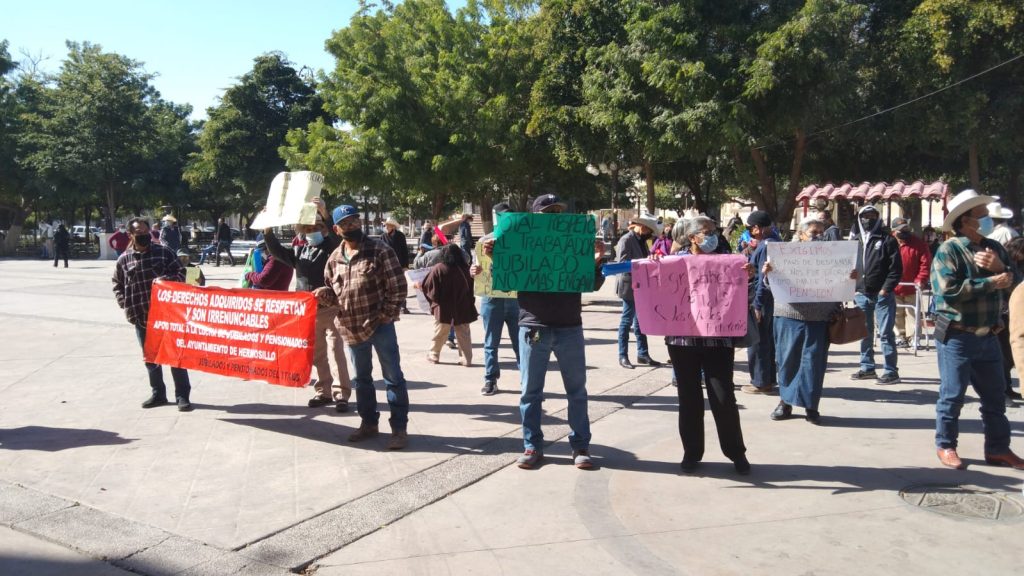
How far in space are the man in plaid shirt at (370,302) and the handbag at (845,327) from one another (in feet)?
11.6

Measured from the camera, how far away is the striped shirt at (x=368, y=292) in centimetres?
598

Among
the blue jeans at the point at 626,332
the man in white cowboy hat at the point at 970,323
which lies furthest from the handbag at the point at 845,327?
the blue jeans at the point at 626,332

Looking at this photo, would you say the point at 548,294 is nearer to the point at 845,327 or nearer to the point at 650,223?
the point at 845,327

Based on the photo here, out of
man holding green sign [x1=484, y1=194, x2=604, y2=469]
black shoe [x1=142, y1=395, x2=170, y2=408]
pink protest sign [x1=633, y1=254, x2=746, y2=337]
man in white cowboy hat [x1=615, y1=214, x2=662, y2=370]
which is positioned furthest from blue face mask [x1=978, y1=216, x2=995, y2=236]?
black shoe [x1=142, y1=395, x2=170, y2=408]

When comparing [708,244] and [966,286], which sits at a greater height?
[708,244]

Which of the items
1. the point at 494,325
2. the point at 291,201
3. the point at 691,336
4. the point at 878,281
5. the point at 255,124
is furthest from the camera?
the point at 255,124

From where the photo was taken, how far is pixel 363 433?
20.6 ft

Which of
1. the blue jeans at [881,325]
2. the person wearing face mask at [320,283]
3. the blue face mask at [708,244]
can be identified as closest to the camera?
the blue face mask at [708,244]

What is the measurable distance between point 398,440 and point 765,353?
3.79 metres

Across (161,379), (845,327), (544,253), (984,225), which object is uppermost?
(984,225)

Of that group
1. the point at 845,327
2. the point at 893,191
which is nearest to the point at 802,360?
the point at 845,327

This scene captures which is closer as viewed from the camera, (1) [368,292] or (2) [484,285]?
(1) [368,292]

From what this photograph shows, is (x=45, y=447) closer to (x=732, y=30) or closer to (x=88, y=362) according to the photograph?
(x=88, y=362)

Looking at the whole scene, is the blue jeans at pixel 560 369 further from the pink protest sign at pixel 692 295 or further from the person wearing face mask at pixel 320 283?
the person wearing face mask at pixel 320 283
